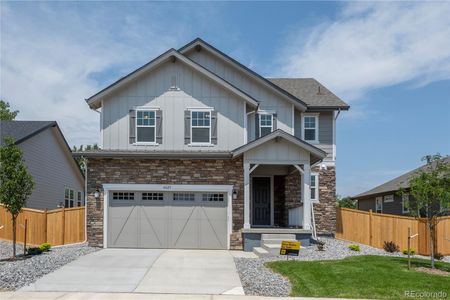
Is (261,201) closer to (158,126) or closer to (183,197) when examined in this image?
(183,197)

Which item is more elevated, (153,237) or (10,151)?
(10,151)

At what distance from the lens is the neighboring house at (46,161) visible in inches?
901

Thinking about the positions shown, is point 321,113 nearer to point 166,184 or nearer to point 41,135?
point 166,184

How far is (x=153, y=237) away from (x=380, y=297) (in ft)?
32.9

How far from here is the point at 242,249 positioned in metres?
17.5

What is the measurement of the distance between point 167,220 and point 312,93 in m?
10.1

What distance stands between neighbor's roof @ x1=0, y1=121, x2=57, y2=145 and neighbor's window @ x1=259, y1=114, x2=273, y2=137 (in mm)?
11292

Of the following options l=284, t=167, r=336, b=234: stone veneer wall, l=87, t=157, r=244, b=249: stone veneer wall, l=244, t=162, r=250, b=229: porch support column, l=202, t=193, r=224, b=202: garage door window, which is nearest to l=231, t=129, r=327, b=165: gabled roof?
l=244, t=162, r=250, b=229: porch support column

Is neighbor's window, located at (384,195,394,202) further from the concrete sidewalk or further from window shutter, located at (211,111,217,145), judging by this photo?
the concrete sidewalk

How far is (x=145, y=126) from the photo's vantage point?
18.7 m

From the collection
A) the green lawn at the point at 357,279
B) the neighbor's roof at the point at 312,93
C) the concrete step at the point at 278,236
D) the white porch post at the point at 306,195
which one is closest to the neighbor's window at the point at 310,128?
the neighbor's roof at the point at 312,93

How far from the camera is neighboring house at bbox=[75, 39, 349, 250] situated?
1756 cm

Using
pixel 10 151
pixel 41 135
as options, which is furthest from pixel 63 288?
pixel 41 135

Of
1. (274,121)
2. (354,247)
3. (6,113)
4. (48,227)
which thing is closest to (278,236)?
(354,247)
